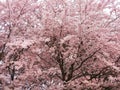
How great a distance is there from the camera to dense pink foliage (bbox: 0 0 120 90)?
5902mm

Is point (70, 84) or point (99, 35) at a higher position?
point (99, 35)

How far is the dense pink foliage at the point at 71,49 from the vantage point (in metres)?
5.90

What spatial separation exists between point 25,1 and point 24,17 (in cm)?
47

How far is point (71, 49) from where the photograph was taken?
19.5 ft

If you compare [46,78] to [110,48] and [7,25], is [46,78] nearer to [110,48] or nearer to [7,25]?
[110,48]

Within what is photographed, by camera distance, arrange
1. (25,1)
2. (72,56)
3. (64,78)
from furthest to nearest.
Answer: (25,1)
(64,78)
(72,56)

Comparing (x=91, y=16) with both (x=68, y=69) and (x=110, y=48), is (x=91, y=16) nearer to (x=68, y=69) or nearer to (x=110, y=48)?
(x=110, y=48)

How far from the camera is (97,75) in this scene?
6.39m

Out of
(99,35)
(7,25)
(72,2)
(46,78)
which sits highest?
(72,2)

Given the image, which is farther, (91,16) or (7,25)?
(7,25)

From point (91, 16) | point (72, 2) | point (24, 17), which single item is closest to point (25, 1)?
point (24, 17)

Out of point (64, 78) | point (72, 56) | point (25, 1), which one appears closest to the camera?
point (72, 56)

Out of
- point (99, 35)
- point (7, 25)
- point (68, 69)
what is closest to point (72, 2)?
point (99, 35)

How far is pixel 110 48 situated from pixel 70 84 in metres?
1.23
